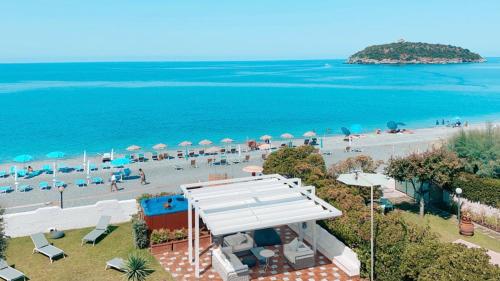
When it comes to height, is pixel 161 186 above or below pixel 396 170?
below

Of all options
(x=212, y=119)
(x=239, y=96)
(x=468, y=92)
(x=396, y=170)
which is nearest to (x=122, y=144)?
(x=212, y=119)

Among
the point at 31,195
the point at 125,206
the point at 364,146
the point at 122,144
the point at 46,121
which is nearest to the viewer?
the point at 125,206

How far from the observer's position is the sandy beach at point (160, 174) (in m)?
23.3

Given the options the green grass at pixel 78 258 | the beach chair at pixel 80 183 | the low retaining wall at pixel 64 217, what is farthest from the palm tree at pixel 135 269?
the beach chair at pixel 80 183

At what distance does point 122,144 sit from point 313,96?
190 feet

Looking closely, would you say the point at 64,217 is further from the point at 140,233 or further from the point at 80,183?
the point at 80,183

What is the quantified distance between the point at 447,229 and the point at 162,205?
11.6 metres

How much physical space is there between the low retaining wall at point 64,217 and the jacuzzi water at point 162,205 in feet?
5.28

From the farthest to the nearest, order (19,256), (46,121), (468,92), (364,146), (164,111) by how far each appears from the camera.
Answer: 1. (468,92)
2. (164,111)
3. (46,121)
4. (364,146)
5. (19,256)

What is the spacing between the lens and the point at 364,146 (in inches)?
1449

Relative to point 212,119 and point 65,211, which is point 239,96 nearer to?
point 212,119

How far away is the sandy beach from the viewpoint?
76.5 feet

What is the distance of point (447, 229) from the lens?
18.2 meters

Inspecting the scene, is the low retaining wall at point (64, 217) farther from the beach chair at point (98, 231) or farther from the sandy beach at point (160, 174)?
the sandy beach at point (160, 174)
